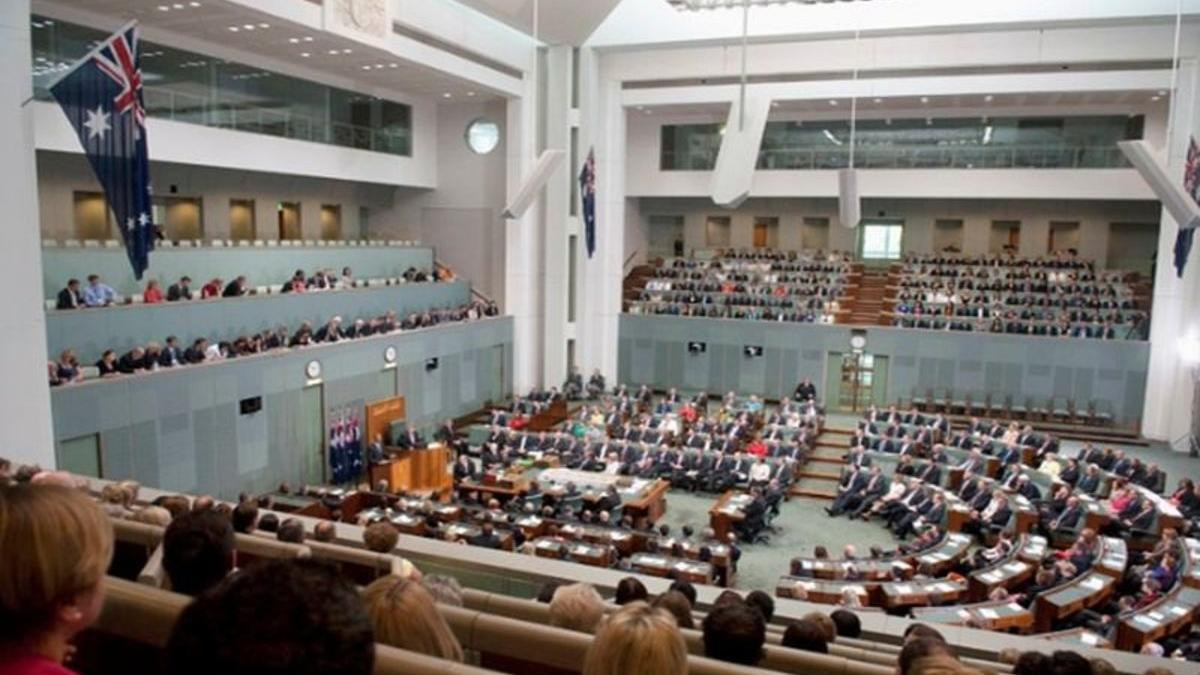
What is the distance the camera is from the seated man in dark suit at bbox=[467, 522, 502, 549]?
38.0 feet

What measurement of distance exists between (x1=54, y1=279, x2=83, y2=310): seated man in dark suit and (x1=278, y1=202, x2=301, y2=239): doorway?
10043mm

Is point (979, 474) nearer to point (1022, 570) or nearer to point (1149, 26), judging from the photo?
point (1022, 570)

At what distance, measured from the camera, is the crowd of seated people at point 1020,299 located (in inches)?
955

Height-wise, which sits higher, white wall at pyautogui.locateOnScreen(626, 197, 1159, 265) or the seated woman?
white wall at pyautogui.locateOnScreen(626, 197, 1159, 265)

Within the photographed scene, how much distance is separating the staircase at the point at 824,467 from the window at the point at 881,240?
1166 cm

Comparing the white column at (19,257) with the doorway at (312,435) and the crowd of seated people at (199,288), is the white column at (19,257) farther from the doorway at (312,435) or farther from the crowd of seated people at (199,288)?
the doorway at (312,435)

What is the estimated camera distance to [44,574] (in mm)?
1351

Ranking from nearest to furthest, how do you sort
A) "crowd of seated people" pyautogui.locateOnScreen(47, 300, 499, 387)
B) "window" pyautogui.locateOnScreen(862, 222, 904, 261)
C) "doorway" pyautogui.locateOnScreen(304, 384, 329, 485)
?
"crowd of seated people" pyautogui.locateOnScreen(47, 300, 499, 387)
"doorway" pyautogui.locateOnScreen(304, 384, 329, 485)
"window" pyautogui.locateOnScreen(862, 222, 904, 261)

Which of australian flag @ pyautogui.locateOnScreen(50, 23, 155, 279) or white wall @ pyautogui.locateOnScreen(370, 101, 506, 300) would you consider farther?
white wall @ pyautogui.locateOnScreen(370, 101, 506, 300)

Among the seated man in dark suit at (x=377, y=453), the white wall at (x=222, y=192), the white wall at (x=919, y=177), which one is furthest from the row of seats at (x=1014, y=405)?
the white wall at (x=222, y=192)

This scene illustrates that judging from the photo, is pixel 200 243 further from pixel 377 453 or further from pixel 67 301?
pixel 377 453

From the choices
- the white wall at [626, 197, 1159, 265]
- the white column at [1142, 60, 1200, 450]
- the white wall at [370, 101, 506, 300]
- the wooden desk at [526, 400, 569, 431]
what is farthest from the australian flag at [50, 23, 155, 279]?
the white wall at [626, 197, 1159, 265]

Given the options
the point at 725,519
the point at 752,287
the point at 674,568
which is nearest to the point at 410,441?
the point at 725,519

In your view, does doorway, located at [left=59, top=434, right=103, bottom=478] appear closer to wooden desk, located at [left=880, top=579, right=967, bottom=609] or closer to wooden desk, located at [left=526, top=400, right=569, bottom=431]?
wooden desk, located at [left=526, top=400, right=569, bottom=431]
